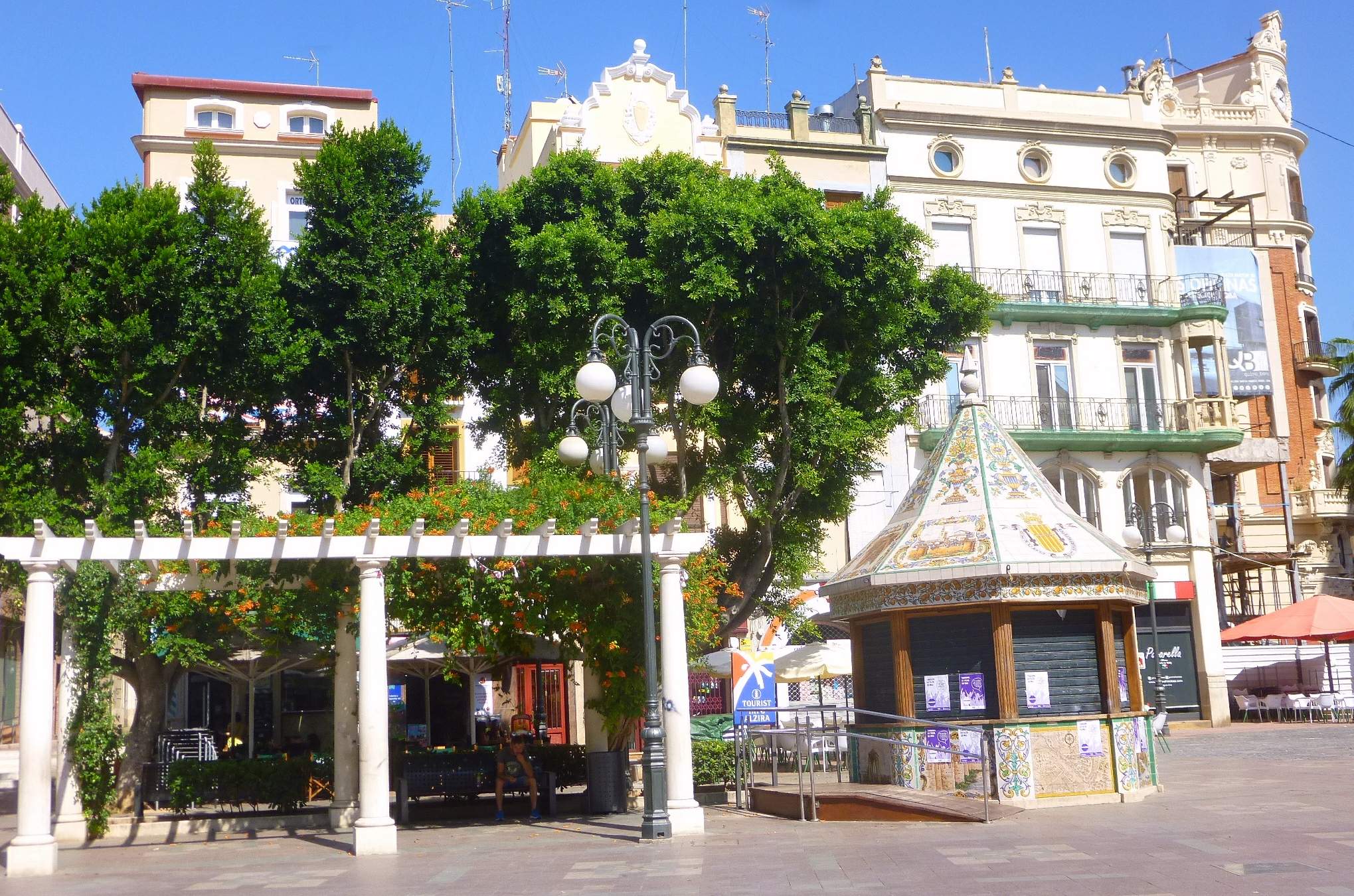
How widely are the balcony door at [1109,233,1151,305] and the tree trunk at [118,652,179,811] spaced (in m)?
27.3

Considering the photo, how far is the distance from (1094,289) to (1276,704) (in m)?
11.8

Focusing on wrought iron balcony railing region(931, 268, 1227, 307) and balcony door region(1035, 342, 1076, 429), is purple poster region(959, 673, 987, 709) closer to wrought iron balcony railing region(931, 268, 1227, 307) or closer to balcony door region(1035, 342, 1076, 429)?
balcony door region(1035, 342, 1076, 429)

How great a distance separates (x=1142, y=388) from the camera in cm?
3700

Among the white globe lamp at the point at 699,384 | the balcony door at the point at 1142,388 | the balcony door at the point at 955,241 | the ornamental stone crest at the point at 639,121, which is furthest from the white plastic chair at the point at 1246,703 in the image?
the white globe lamp at the point at 699,384

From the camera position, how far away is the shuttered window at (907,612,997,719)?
52.9 ft

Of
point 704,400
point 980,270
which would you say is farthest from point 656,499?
point 980,270

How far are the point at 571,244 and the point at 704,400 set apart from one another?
690 cm

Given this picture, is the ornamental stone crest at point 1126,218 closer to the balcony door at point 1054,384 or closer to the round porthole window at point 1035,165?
the round porthole window at point 1035,165

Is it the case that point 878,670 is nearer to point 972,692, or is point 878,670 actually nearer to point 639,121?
point 972,692

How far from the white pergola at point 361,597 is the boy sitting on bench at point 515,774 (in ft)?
9.98

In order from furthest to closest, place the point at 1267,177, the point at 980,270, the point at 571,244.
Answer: the point at 1267,177 < the point at 980,270 < the point at 571,244

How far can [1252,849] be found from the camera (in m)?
11.9

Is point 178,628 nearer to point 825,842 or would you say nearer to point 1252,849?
point 825,842

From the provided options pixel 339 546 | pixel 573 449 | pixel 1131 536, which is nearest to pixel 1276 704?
pixel 1131 536
